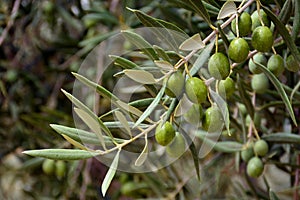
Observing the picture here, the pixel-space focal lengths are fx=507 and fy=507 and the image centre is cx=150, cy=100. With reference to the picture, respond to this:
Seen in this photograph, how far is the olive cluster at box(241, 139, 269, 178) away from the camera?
0.60m

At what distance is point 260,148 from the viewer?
62 centimetres

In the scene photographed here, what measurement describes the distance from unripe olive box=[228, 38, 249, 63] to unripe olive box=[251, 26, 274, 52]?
0.01m

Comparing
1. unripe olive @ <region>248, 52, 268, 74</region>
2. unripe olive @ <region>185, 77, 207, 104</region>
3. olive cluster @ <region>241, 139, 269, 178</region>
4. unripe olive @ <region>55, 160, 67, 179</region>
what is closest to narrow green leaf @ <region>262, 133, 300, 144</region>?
olive cluster @ <region>241, 139, 269, 178</region>

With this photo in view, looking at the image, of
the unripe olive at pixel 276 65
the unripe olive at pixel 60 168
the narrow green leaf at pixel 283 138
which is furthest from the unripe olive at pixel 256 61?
the unripe olive at pixel 60 168

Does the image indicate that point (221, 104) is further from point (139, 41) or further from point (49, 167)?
point (49, 167)

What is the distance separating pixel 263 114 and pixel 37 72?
0.71 metres

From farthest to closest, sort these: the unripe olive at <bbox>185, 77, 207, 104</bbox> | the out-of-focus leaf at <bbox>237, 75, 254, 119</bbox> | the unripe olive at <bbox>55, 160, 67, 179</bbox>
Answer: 1. the unripe olive at <bbox>55, 160, 67, 179</bbox>
2. the out-of-focus leaf at <bbox>237, 75, 254, 119</bbox>
3. the unripe olive at <bbox>185, 77, 207, 104</bbox>

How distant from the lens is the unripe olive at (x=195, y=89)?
0.40m

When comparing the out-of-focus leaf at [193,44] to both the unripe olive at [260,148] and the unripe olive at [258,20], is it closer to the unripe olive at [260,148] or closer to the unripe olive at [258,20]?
the unripe olive at [258,20]

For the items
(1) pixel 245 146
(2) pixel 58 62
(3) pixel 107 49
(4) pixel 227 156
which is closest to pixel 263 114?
(1) pixel 245 146

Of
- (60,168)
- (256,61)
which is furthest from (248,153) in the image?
(60,168)

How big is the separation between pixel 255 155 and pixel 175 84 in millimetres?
269

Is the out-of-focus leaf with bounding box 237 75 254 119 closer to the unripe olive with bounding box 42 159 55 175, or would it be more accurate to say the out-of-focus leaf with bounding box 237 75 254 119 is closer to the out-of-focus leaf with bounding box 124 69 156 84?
the out-of-focus leaf with bounding box 124 69 156 84

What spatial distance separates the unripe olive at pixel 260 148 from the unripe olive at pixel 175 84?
0.24 meters
